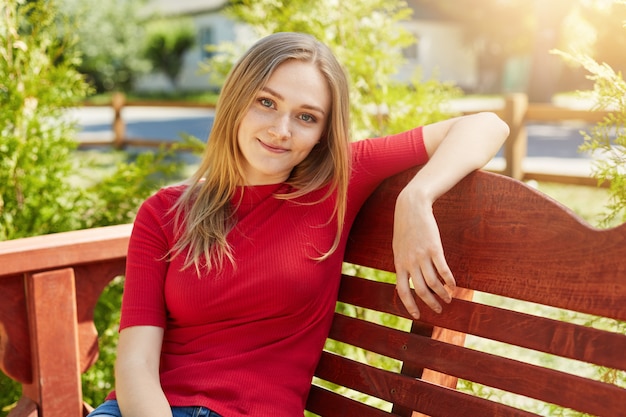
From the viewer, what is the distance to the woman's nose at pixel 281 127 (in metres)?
2.10

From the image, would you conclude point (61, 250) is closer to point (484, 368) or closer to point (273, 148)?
point (273, 148)

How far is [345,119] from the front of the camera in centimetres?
221

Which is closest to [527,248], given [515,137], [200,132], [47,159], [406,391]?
[406,391]

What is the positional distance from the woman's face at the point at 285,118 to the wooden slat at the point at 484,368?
20.0 inches

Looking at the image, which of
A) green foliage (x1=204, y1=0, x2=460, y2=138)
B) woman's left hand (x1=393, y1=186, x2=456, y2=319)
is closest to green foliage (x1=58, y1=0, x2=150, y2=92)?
green foliage (x1=204, y1=0, x2=460, y2=138)

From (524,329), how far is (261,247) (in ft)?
2.36

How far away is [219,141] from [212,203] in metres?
0.18

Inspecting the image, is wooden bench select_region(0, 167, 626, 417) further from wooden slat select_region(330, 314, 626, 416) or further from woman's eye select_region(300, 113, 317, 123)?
woman's eye select_region(300, 113, 317, 123)

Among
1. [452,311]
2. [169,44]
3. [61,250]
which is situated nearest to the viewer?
[452,311]

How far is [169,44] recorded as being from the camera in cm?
3575

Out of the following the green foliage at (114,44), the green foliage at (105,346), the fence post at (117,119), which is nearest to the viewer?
the green foliage at (105,346)

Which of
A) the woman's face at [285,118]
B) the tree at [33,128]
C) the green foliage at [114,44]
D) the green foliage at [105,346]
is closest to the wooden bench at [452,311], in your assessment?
the woman's face at [285,118]

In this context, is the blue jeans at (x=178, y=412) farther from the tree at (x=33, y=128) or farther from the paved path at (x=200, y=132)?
the paved path at (x=200, y=132)

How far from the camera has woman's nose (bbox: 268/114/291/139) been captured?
210 cm
